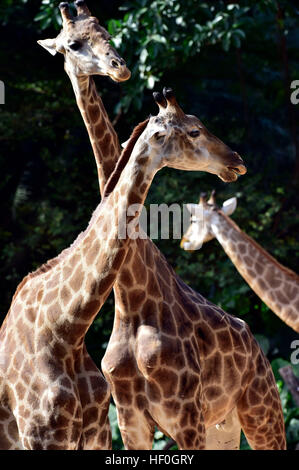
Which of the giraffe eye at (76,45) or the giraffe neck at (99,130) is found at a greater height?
the giraffe eye at (76,45)

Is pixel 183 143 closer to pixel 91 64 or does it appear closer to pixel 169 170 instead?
pixel 91 64

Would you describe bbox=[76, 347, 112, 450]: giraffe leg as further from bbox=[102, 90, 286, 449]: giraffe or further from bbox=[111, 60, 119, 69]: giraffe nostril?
bbox=[111, 60, 119, 69]: giraffe nostril

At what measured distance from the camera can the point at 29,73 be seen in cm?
920

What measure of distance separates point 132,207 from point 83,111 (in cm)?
80

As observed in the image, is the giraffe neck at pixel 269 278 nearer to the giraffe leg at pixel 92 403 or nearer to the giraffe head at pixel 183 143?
the giraffe head at pixel 183 143

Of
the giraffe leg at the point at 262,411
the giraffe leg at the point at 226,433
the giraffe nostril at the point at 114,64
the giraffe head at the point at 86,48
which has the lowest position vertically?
the giraffe leg at the point at 226,433

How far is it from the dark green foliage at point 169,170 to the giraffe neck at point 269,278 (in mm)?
2071

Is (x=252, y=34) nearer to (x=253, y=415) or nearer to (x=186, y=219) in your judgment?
(x=186, y=219)

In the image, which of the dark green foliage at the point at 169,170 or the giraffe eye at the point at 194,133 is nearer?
the giraffe eye at the point at 194,133

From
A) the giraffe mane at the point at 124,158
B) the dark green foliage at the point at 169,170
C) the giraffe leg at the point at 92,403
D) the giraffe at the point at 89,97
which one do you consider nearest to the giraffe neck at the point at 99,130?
the giraffe at the point at 89,97

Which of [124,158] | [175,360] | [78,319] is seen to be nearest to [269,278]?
[175,360]

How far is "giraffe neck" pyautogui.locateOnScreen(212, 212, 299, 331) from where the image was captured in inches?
219

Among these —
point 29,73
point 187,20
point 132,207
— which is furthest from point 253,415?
point 29,73

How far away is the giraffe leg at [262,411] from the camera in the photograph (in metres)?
4.30
